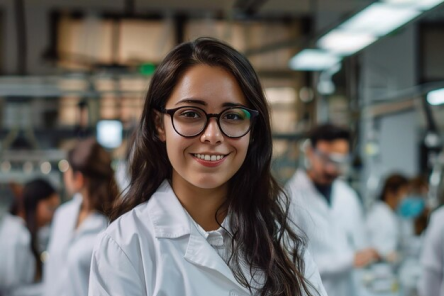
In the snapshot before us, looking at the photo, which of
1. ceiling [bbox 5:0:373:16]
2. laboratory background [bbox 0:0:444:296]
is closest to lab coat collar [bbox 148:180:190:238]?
laboratory background [bbox 0:0:444:296]

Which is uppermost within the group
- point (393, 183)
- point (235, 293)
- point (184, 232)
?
point (184, 232)

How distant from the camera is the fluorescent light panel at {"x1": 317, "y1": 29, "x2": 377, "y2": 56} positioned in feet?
11.1

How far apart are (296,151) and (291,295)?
400 cm

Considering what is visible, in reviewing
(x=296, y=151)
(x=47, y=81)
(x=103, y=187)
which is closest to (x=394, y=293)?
Answer: (x=296, y=151)

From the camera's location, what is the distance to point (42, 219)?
13.6 ft

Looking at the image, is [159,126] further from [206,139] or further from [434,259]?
[434,259]

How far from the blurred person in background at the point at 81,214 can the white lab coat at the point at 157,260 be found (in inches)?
54.7

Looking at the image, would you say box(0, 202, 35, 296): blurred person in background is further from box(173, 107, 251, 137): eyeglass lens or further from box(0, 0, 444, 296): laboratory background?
box(173, 107, 251, 137): eyeglass lens

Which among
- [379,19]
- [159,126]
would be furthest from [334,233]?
[159,126]

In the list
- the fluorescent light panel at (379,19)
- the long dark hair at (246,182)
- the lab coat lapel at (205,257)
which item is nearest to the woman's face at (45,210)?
the fluorescent light panel at (379,19)

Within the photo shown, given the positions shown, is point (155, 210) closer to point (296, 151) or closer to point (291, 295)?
point (291, 295)

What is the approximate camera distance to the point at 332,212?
3621mm

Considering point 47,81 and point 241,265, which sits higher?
point 47,81

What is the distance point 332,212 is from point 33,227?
1.76 metres
